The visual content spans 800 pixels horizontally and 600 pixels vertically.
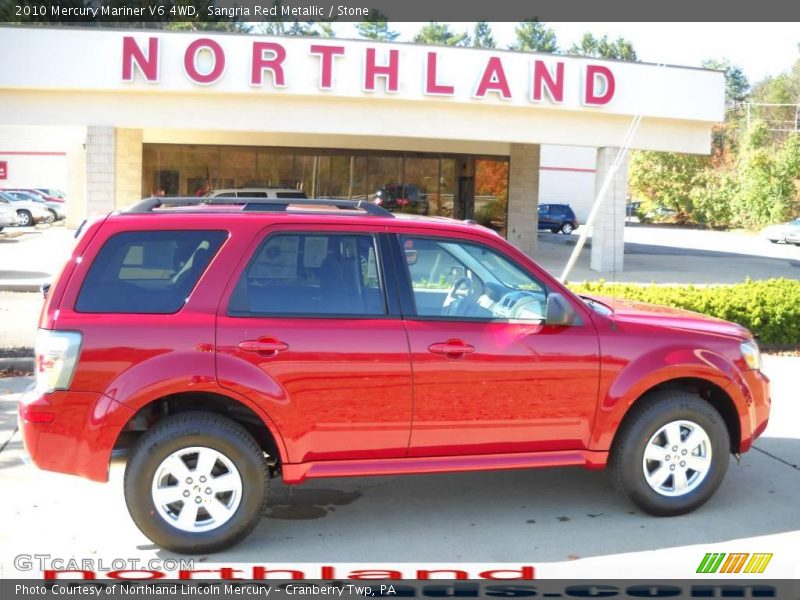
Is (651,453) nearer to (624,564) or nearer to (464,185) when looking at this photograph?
(624,564)

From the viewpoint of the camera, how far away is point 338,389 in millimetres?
5000

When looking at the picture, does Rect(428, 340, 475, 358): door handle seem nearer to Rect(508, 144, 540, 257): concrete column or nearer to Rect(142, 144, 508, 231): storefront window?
Rect(142, 144, 508, 231): storefront window

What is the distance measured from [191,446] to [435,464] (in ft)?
4.50

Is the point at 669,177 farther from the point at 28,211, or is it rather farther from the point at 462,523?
the point at 462,523

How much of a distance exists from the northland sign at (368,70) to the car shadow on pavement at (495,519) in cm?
1494

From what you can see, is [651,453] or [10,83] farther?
[10,83]

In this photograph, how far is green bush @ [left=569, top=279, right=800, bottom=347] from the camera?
10.8 meters

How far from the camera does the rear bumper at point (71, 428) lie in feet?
15.6

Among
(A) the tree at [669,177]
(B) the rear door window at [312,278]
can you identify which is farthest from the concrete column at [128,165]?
(A) the tree at [669,177]

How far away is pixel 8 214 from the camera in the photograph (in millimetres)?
33812

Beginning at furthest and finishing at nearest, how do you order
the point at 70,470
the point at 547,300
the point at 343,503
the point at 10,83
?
the point at 10,83 → the point at 343,503 → the point at 547,300 → the point at 70,470

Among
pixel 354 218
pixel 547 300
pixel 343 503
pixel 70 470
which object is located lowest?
pixel 343 503

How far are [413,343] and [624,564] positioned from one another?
1.65m

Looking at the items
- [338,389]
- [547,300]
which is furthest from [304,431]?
[547,300]
